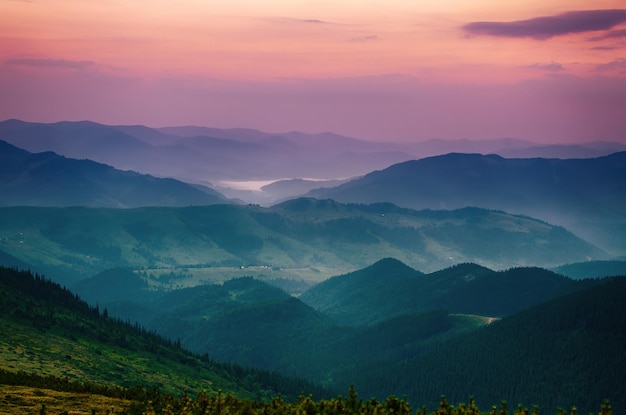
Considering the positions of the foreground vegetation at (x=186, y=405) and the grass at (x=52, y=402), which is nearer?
the foreground vegetation at (x=186, y=405)

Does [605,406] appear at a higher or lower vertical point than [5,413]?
higher

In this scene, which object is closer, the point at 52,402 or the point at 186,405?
the point at 186,405

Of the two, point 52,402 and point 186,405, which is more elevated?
point 186,405

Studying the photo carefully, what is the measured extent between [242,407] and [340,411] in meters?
15.4

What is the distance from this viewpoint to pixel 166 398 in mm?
192500

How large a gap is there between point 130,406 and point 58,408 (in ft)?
41.7

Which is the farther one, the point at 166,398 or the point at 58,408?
the point at 166,398

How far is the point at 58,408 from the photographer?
174m

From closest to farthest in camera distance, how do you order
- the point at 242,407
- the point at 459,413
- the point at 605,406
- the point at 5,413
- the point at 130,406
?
1. the point at 605,406
2. the point at 459,413
3. the point at 242,407
4. the point at 5,413
5. the point at 130,406

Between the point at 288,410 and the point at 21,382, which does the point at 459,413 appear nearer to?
the point at 288,410

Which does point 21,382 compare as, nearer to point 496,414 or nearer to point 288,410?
point 288,410

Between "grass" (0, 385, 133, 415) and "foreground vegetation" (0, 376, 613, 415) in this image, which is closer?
"foreground vegetation" (0, 376, 613, 415)

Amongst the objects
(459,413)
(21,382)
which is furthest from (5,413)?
(459,413)

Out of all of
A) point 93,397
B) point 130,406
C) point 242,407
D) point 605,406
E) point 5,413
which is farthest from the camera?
point 93,397
